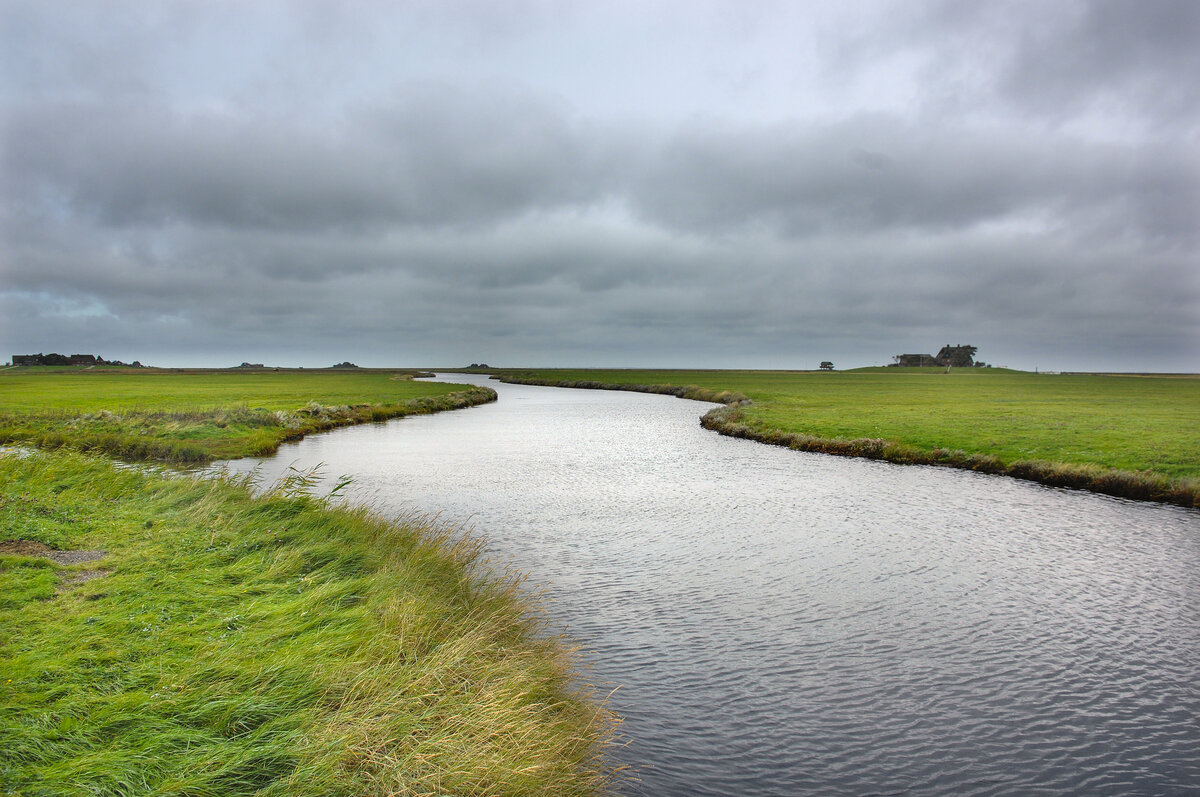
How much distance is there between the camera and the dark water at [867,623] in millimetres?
7016

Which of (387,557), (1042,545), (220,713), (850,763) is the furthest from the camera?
(1042,545)

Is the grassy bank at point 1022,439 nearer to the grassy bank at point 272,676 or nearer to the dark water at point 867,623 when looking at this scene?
the dark water at point 867,623

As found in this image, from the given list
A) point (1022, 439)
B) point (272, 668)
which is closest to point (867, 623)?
point (272, 668)

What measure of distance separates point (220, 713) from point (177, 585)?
12.9 ft

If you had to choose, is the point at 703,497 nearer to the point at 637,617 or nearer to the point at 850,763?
the point at 637,617

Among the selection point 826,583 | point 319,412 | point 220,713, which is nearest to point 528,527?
point 826,583

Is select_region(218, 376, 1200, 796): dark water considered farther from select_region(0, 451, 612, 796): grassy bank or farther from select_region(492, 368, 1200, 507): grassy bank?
select_region(492, 368, 1200, 507): grassy bank

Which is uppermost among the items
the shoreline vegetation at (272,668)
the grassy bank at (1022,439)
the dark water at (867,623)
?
the grassy bank at (1022,439)

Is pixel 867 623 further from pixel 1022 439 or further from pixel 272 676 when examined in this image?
pixel 1022 439

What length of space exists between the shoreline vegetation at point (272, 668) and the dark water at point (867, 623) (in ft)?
4.49

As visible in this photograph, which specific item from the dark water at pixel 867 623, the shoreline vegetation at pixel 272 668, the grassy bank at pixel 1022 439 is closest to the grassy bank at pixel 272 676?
the shoreline vegetation at pixel 272 668

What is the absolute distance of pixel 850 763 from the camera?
6.91 meters

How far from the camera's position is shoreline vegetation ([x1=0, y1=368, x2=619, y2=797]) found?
480cm

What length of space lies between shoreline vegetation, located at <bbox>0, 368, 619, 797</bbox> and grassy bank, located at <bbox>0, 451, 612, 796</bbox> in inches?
0.9
